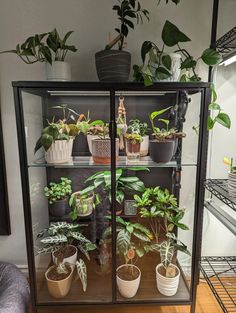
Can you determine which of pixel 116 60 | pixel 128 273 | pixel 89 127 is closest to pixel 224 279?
pixel 128 273

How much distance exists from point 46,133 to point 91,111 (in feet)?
1.08

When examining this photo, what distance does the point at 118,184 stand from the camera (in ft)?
4.56

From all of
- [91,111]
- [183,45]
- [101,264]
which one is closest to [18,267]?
[101,264]

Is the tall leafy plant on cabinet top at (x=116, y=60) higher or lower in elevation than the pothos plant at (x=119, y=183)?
higher

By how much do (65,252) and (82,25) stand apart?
1499 millimetres

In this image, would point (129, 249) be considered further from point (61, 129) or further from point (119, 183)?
point (61, 129)

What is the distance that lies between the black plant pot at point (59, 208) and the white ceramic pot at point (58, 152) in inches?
12.2

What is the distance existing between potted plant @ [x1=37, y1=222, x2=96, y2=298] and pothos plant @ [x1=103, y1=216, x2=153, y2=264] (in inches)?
6.7

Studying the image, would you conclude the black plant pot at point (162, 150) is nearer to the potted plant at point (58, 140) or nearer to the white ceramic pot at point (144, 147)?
the white ceramic pot at point (144, 147)

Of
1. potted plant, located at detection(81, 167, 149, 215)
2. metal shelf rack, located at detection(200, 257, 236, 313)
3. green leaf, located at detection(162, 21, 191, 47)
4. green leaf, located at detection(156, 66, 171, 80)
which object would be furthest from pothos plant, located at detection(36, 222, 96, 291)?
green leaf, located at detection(162, 21, 191, 47)

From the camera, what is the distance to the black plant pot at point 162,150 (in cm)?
126

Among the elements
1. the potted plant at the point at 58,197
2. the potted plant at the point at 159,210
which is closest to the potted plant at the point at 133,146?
the potted plant at the point at 159,210

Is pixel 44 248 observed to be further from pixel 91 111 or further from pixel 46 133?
pixel 91 111

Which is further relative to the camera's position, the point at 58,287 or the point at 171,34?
the point at 58,287
